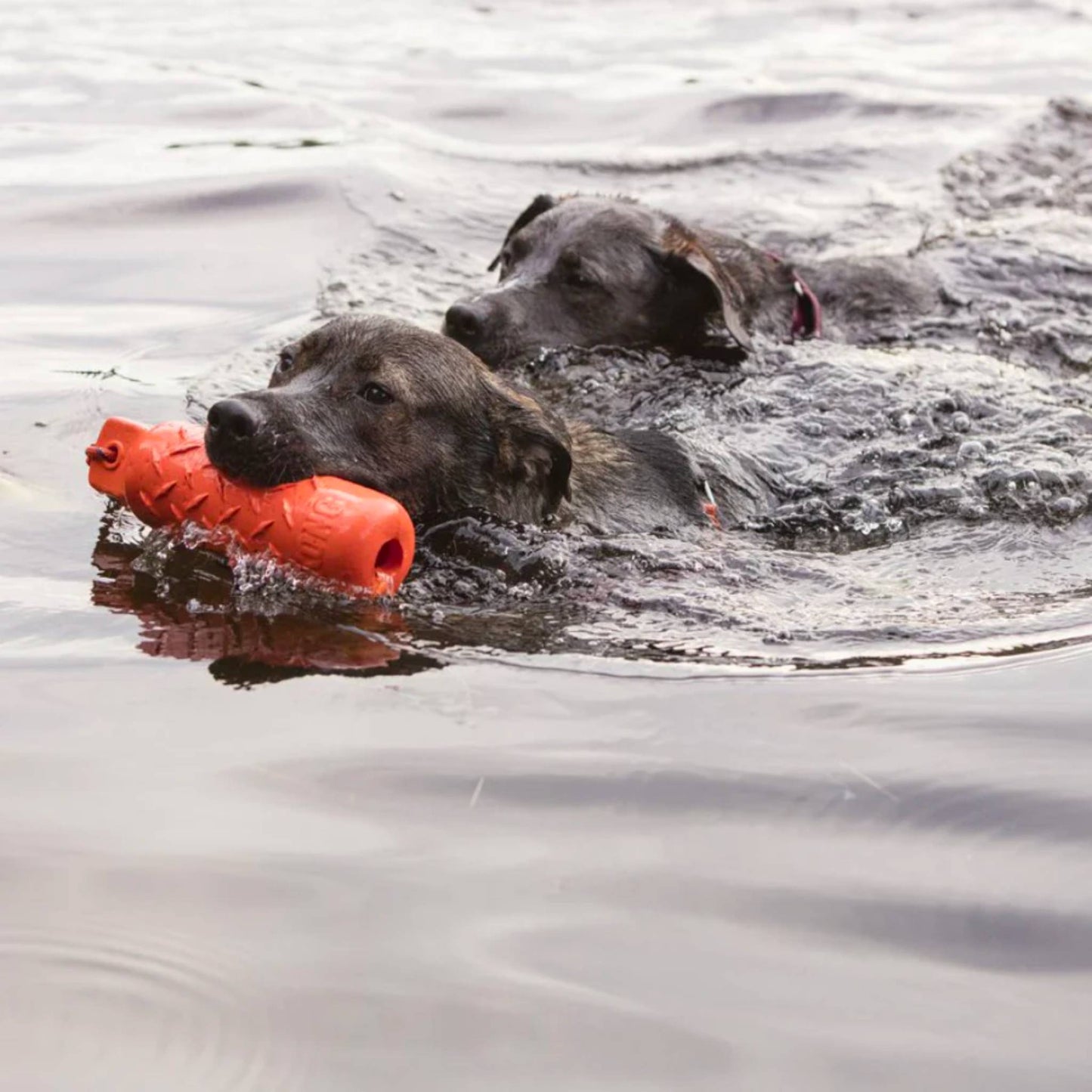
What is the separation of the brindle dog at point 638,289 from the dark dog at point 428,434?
2666 mm

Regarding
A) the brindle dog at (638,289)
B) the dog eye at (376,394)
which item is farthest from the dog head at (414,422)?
the brindle dog at (638,289)

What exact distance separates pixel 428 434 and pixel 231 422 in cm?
92

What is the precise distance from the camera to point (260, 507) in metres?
6.04

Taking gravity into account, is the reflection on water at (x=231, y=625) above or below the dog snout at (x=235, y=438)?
below

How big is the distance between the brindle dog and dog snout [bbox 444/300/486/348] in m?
0.20

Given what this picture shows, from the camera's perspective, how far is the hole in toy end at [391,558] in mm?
5996

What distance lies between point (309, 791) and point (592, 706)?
3.18 feet

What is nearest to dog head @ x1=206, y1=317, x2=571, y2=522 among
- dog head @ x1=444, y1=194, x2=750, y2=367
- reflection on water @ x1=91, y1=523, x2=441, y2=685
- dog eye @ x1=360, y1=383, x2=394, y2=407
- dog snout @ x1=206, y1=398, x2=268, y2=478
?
dog eye @ x1=360, y1=383, x2=394, y2=407

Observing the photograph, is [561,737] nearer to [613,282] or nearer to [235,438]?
[235,438]

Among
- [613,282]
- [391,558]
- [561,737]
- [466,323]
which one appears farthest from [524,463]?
[613,282]

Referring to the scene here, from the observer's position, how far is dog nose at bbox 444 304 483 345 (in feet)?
30.5

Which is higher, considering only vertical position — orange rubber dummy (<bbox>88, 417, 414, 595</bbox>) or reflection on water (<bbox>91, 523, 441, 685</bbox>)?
orange rubber dummy (<bbox>88, 417, 414, 595</bbox>)

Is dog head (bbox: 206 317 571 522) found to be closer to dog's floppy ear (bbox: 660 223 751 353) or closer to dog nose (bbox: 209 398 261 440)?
dog nose (bbox: 209 398 261 440)

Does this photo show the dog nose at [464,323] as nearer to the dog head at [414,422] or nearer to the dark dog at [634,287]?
the dark dog at [634,287]
